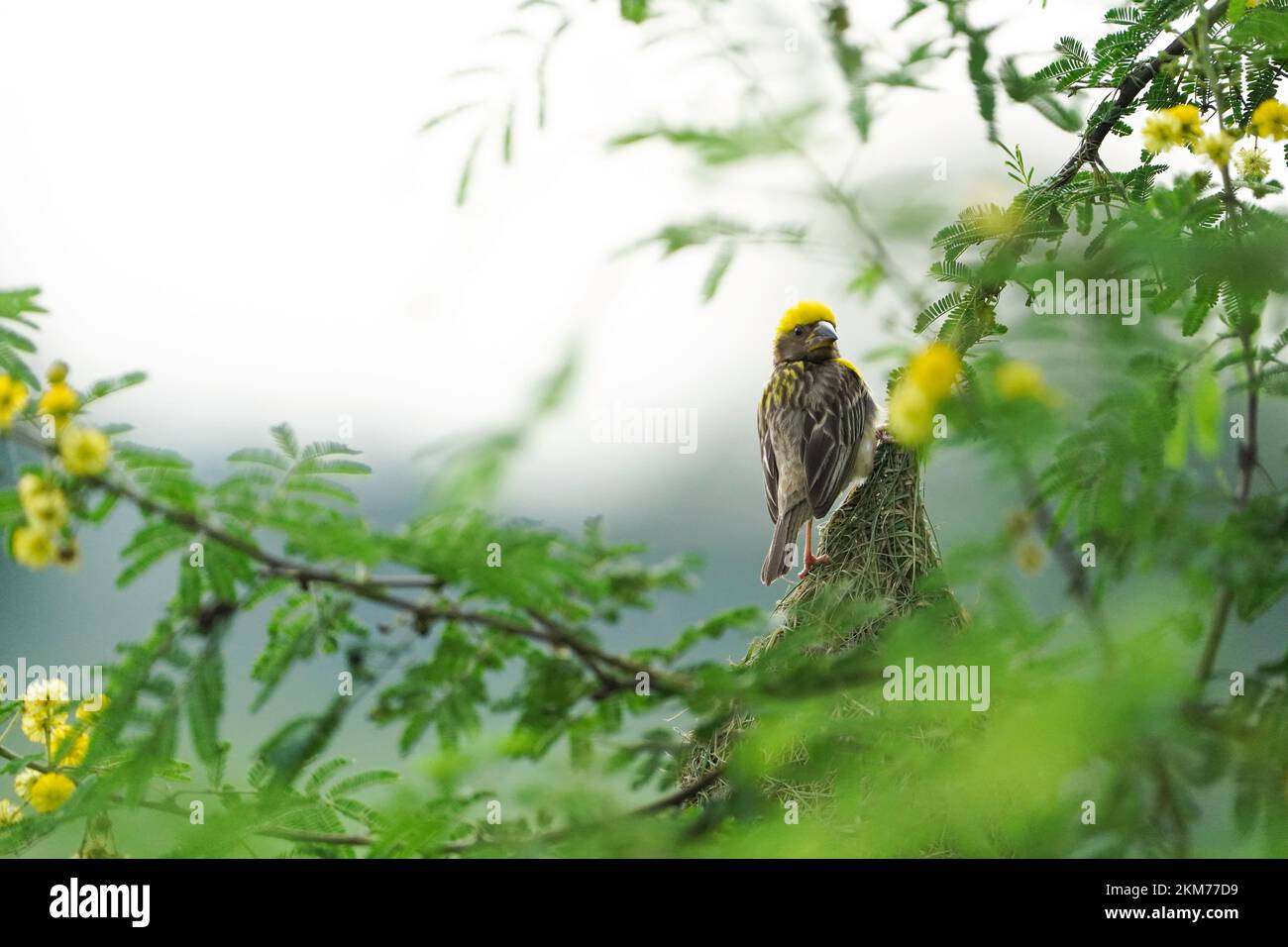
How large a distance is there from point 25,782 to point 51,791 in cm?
17

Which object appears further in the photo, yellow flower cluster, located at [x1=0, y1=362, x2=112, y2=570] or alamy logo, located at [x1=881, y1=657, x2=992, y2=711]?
yellow flower cluster, located at [x1=0, y1=362, x2=112, y2=570]

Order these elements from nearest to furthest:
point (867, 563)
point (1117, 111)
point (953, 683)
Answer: point (953, 683) → point (1117, 111) → point (867, 563)

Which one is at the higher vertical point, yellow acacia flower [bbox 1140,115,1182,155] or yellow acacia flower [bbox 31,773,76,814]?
yellow acacia flower [bbox 1140,115,1182,155]

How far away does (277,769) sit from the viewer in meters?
1.37

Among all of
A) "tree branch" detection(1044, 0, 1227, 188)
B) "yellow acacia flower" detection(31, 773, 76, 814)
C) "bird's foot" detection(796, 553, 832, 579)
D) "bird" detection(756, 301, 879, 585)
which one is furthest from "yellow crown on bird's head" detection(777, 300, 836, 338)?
"yellow acacia flower" detection(31, 773, 76, 814)

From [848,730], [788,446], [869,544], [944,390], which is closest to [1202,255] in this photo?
[944,390]

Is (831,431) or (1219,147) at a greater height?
(1219,147)

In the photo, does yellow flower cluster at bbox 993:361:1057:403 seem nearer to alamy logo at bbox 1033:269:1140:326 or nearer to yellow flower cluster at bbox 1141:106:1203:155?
alamy logo at bbox 1033:269:1140:326

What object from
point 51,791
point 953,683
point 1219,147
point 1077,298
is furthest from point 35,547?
point 1219,147

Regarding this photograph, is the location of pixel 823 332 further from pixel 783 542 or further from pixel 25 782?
pixel 25 782

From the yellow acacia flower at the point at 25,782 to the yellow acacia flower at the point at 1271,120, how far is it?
2358 mm

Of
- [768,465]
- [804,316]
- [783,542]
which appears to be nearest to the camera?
[783,542]

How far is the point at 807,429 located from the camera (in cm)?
314
